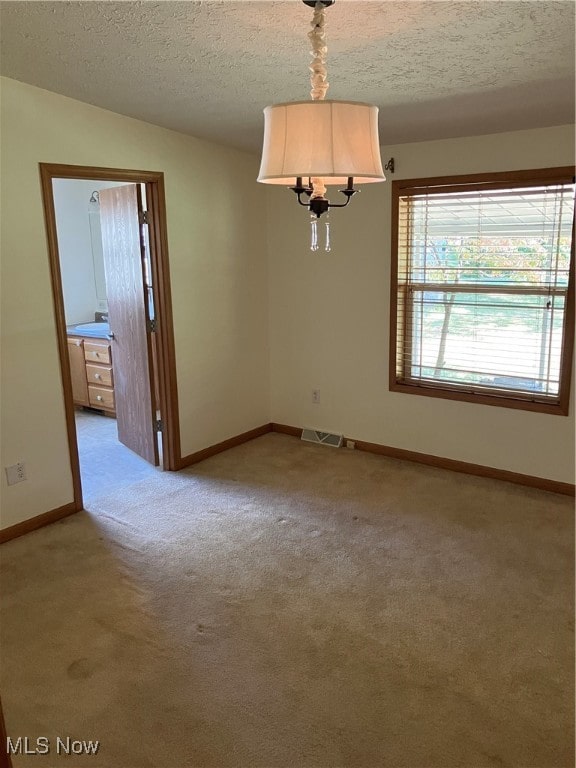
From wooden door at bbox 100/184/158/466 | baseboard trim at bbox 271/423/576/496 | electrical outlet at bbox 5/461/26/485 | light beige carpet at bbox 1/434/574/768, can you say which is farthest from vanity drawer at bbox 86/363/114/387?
baseboard trim at bbox 271/423/576/496

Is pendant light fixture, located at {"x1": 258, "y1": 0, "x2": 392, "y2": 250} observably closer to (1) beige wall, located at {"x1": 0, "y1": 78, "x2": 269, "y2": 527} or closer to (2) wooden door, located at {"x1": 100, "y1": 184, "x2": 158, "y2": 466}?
(1) beige wall, located at {"x1": 0, "y1": 78, "x2": 269, "y2": 527}

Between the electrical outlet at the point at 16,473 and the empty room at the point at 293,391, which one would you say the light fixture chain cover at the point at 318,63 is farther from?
the electrical outlet at the point at 16,473

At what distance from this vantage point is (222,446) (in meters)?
4.65

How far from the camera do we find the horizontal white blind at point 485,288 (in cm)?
362

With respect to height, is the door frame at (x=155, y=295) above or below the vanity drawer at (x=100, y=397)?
above

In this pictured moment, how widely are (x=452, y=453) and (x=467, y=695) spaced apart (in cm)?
219

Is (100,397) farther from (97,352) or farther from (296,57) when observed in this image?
(296,57)

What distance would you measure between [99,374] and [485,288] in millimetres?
3464

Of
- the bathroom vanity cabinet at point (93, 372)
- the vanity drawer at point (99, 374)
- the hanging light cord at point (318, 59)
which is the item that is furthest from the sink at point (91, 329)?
the hanging light cord at point (318, 59)

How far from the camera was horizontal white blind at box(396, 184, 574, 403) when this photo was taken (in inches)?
142

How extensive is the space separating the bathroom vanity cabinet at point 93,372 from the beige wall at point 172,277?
4.32ft

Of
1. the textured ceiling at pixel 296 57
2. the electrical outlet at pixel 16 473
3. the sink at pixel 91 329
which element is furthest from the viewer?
the sink at pixel 91 329

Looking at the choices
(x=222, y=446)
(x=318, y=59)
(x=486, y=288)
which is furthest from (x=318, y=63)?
(x=222, y=446)

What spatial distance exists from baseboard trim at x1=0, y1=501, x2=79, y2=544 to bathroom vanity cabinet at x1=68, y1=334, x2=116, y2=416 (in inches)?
75.2
